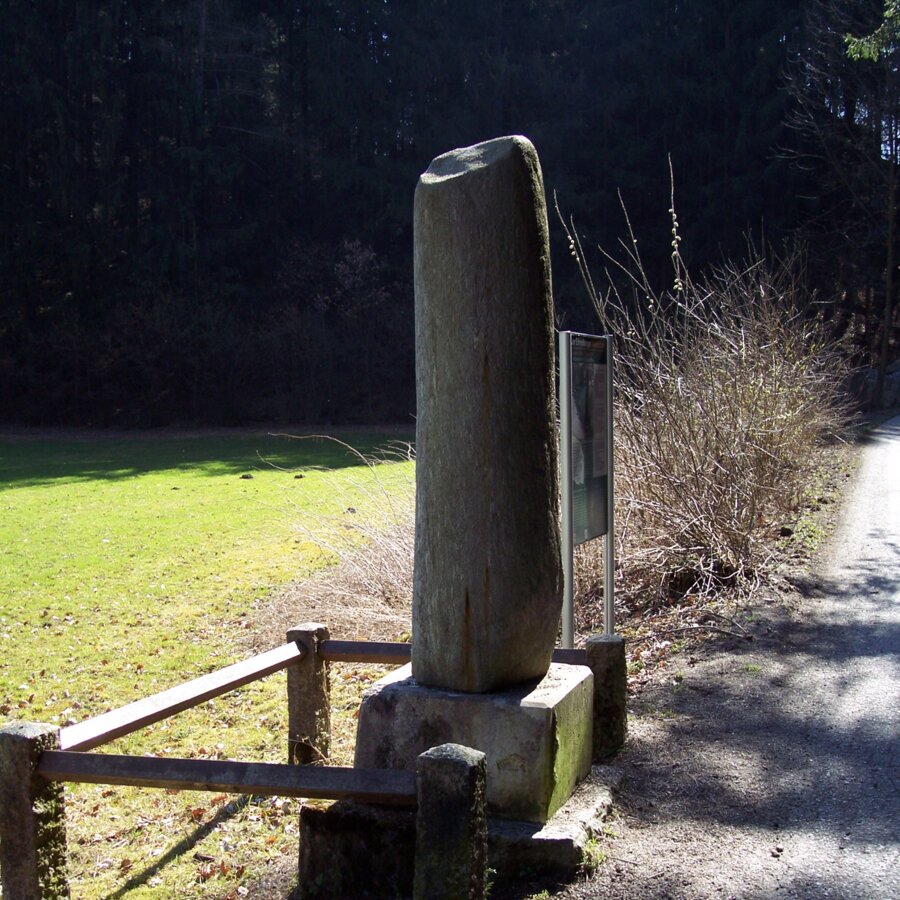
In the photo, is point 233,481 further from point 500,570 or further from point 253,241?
point 253,241

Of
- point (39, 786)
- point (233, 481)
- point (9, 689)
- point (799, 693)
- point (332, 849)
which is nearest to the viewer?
point (39, 786)

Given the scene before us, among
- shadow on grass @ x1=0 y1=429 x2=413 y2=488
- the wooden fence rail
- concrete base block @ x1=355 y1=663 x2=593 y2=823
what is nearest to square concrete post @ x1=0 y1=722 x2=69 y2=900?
the wooden fence rail

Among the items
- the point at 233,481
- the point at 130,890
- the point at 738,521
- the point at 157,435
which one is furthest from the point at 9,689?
the point at 157,435

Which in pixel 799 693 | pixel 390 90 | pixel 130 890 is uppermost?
pixel 390 90

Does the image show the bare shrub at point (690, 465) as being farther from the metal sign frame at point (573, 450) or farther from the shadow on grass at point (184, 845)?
the shadow on grass at point (184, 845)

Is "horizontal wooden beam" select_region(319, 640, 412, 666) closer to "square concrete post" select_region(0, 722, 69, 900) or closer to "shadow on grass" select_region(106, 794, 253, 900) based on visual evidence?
"shadow on grass" select_region(106, 794, 253, 900)

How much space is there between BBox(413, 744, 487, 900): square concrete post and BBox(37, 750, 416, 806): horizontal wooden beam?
0.48ft

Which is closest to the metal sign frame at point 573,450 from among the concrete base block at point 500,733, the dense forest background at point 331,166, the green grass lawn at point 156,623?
the concrete base block at point 500,733

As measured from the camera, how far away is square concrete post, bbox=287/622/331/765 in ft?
17.9

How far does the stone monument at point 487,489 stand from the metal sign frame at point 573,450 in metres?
1.32

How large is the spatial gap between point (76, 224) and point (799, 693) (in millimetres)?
32227

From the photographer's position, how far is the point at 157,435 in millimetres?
30844

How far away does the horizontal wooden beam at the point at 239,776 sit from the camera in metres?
3.35

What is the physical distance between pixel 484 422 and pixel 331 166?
33.1 metres
